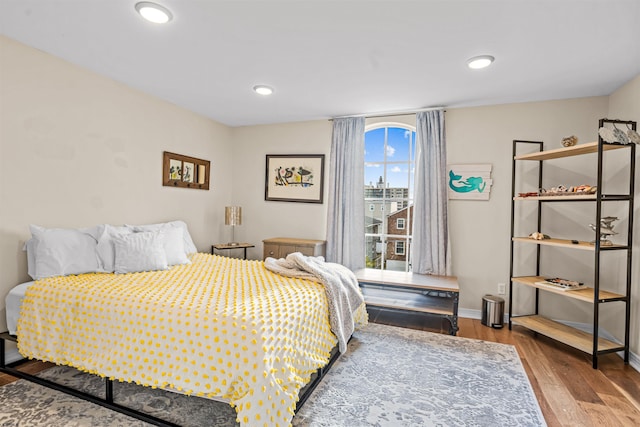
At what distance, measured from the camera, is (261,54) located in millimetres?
2615

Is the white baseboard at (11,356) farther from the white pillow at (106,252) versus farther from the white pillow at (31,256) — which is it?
the white pillow at (106,252)

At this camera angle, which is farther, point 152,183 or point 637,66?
point 152,183

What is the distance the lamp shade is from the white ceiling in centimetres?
156

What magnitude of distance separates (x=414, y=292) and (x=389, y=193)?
1.34 meters

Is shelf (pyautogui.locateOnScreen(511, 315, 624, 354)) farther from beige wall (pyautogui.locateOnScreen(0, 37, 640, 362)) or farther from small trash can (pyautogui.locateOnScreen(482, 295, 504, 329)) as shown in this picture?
beige wall (pyautogui.locateOnScreen(0, 37, 640, 362))

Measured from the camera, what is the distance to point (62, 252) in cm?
253

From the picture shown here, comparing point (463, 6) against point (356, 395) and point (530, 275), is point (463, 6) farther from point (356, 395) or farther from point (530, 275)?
point (530, 275)

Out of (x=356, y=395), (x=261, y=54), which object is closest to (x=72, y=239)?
(x=261, y=54)

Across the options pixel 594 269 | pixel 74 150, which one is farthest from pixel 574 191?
pixel 74 150

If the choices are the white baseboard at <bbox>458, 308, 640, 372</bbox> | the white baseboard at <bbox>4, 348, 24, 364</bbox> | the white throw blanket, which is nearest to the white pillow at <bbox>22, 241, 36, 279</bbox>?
the white baseboard at <bbox>4, 348, 24, 364</bbox>

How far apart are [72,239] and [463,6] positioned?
3.24 metres

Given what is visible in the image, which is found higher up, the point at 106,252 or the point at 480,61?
the point at 480,61

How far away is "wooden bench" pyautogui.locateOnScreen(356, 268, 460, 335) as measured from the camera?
131 inches

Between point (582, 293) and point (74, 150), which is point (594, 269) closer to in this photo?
point (582, 293)
